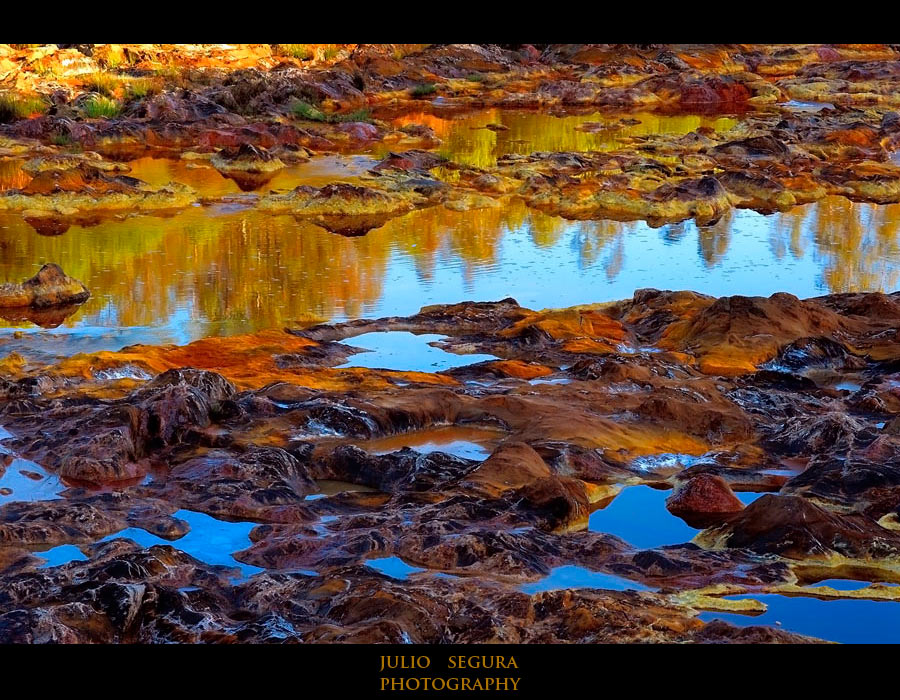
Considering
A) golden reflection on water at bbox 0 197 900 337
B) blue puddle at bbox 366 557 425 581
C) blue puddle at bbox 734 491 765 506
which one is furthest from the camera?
golden reflection on water at bbox 0 197 900 337

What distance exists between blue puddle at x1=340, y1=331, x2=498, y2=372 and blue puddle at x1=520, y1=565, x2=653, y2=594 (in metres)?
3.67

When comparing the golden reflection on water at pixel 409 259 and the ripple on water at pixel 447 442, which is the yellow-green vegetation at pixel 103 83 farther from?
the ripple on water at pixel 447 442

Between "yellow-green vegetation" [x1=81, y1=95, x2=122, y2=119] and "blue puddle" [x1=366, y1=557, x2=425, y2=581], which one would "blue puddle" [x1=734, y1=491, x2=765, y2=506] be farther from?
"yellow-green vegetation" [x1=81, y1=95, x2=122, y2=119]

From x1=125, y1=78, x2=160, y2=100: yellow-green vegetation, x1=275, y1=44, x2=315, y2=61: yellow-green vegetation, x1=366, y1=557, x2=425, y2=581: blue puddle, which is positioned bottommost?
x1=366, y1=557, x2=425, y2=581: blue puddle

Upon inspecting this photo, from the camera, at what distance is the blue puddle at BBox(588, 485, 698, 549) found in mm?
6055

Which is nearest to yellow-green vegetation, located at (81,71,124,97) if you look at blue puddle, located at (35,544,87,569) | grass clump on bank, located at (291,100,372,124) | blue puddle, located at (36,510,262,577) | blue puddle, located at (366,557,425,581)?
grass clump on bank, located at (291,100,372,124)

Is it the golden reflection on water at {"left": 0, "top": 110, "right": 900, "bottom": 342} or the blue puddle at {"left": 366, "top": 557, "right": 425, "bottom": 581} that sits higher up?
the blue puddle at {"left": 366, "top": 557, "right": 425, "bottom": 581}

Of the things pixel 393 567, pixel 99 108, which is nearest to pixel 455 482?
pixel 393 567

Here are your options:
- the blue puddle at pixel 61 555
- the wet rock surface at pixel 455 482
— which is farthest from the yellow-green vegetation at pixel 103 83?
the blue puddle at pixel 61 555

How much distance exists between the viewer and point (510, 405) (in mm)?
7715

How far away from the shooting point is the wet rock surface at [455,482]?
4.80m

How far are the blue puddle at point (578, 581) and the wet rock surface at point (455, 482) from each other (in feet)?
0.10

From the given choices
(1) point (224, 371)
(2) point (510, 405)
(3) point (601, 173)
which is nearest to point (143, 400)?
(1) point (224, 371)

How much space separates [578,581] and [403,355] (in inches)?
168
